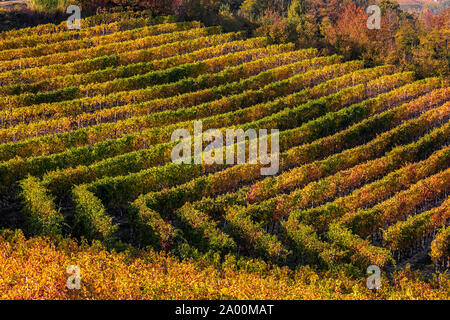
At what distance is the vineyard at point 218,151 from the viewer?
84.5 ft

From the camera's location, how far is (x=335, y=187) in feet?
102

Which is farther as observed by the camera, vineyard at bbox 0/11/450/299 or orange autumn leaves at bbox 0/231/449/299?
vineyard at bbox 0/11/450/299

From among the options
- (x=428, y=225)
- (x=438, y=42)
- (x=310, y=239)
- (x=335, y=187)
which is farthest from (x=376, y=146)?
(x=438, y=42)

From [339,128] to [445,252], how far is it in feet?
51.7

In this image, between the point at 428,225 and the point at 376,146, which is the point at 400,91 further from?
the point at 428,225

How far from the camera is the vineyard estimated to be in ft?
84.5
